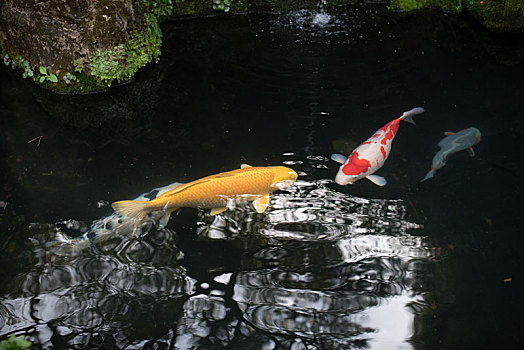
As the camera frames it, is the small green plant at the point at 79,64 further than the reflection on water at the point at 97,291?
Yes

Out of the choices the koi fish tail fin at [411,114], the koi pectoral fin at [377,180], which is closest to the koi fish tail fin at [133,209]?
the koi pectoral fin at [377,180]

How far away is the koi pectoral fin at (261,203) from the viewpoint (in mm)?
4215

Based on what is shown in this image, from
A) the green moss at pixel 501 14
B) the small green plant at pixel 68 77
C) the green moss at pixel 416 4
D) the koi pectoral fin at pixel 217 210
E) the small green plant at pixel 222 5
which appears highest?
the small green plant at pixel 222 5

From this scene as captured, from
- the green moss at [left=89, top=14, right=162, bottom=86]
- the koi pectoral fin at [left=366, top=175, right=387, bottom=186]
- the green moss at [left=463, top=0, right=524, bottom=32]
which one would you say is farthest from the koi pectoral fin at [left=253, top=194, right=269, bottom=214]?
the green moss at [left=463, top=0, right=524, bottom=32]

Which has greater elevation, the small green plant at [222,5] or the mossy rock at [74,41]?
the small green plant at [222,5]

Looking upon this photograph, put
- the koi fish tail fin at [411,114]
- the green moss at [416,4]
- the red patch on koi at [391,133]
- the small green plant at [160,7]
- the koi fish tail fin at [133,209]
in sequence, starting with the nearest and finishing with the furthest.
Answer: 1. the koi fish tail fin at [133,209]
2. the red patch on koi at [391,133]
3. the koi fish tail fin at [411,114]
4. the small green plant at [160,7]
5. the green moss at [416,4]

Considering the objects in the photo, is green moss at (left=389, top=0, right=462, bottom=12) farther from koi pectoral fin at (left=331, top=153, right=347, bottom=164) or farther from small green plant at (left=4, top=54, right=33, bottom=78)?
small green plant at (left=4, top=54, right=33, bottom=78)

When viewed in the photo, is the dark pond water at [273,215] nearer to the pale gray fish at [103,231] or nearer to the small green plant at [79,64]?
the pale gray fish at [103,231]

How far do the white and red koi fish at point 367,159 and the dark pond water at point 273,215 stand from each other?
0.45 feet

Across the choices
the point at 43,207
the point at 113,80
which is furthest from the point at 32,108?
the point at 43,207

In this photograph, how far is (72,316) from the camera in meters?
3.37

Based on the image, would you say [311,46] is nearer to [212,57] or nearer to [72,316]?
[212,57]

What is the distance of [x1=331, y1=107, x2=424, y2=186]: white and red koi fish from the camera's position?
4.50 metres

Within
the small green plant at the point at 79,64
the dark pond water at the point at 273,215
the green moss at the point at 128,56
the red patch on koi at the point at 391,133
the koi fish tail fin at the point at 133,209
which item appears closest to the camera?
the dark pond water at the point at 273,215
